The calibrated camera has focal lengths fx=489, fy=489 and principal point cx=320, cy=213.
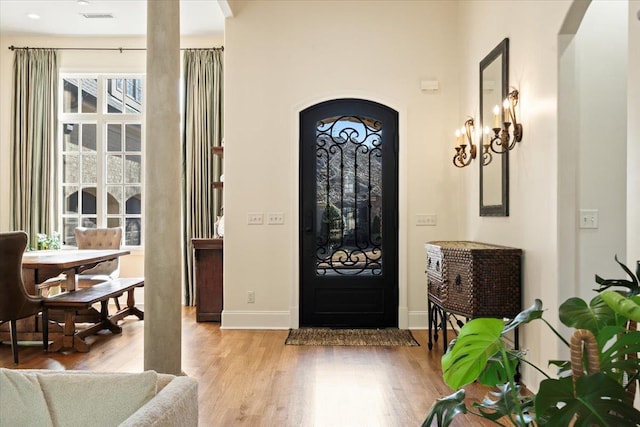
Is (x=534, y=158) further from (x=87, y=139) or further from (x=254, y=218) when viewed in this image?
(x=87, y=139)

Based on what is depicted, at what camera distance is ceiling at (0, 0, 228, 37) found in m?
5.42

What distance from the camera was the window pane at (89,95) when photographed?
664 centimetres

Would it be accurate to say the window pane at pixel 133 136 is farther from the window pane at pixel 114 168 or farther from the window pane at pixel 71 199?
the window pane at pixel 71 199

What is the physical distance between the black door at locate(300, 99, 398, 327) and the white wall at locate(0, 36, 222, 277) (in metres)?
2.51

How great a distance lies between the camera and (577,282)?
286cm

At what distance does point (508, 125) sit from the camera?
339 cm

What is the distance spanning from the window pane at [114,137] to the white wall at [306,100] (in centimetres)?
248

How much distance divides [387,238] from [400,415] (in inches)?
93.6

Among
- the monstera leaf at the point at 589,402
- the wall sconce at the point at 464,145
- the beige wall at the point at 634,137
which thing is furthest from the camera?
the wall sconce at the point at 464,145

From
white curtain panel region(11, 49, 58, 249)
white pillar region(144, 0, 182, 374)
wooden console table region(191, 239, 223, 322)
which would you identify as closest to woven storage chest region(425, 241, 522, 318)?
white pillar region(144, 0, 182, 374)

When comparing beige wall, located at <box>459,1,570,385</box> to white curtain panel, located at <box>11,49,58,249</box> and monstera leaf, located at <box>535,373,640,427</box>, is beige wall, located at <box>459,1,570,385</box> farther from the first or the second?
white curtain panel, located at <box>11,49,58,249</box>

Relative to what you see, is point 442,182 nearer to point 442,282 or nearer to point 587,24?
point 442,282

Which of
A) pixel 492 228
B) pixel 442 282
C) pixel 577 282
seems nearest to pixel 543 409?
pixel 577 282

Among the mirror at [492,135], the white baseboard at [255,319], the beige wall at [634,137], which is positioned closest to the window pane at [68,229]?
the white baseboard at [255,319]
